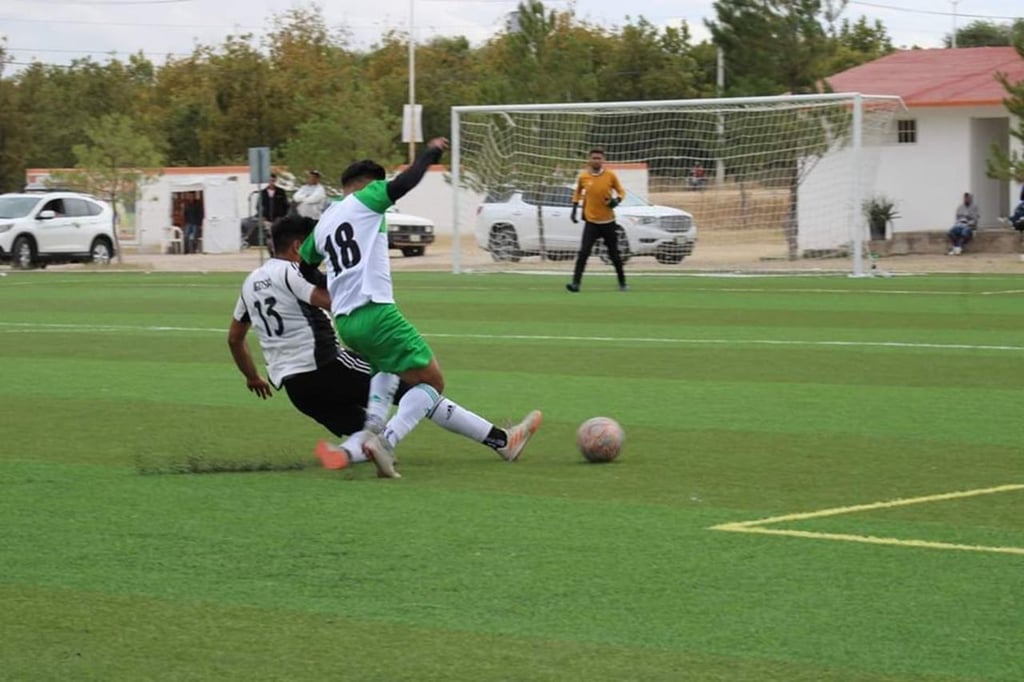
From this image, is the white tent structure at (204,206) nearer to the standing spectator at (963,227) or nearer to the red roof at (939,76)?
the red roof at (939,76)

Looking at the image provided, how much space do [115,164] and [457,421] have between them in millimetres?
39513

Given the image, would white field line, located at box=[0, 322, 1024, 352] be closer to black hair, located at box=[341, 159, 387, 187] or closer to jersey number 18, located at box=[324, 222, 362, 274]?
black hair, located at box=[341, 159, 387, 187]

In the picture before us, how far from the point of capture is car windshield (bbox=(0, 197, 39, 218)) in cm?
4066

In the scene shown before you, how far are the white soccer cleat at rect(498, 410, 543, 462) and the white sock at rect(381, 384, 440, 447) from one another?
2.06ft

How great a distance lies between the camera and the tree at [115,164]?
47031 mm

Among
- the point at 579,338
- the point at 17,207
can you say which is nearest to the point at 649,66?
the point at 17,207

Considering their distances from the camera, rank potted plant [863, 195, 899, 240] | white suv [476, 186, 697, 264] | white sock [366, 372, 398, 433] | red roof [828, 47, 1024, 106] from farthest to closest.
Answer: red roof [828, 47, 1024, 106] → potted plant [863, 195, 899, 240] → white suv [476, 186, 697, 264] → white sock [366, 372, 398, 433]

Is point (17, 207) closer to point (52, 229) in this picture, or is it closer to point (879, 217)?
point (52, 229)

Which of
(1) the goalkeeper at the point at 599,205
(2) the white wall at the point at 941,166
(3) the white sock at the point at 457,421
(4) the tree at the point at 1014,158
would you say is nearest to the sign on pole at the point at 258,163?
(1) the goalkeeper at the point at 599,205

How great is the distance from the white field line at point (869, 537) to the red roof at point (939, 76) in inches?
1262

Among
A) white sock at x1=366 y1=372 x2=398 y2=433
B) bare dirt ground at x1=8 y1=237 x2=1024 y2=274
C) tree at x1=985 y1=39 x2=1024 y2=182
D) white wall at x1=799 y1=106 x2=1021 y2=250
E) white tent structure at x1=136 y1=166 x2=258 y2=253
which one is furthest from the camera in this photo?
white tent structure at x1=136 y1=166 x2=258 y2=253

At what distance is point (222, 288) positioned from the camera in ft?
99.5

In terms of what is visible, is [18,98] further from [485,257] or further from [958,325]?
[958,325]

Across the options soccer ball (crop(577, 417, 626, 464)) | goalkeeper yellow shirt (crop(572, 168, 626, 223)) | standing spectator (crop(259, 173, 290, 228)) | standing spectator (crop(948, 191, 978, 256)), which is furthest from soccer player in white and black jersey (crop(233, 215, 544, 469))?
standing spectator (crop(948, 191, 978, 256))
